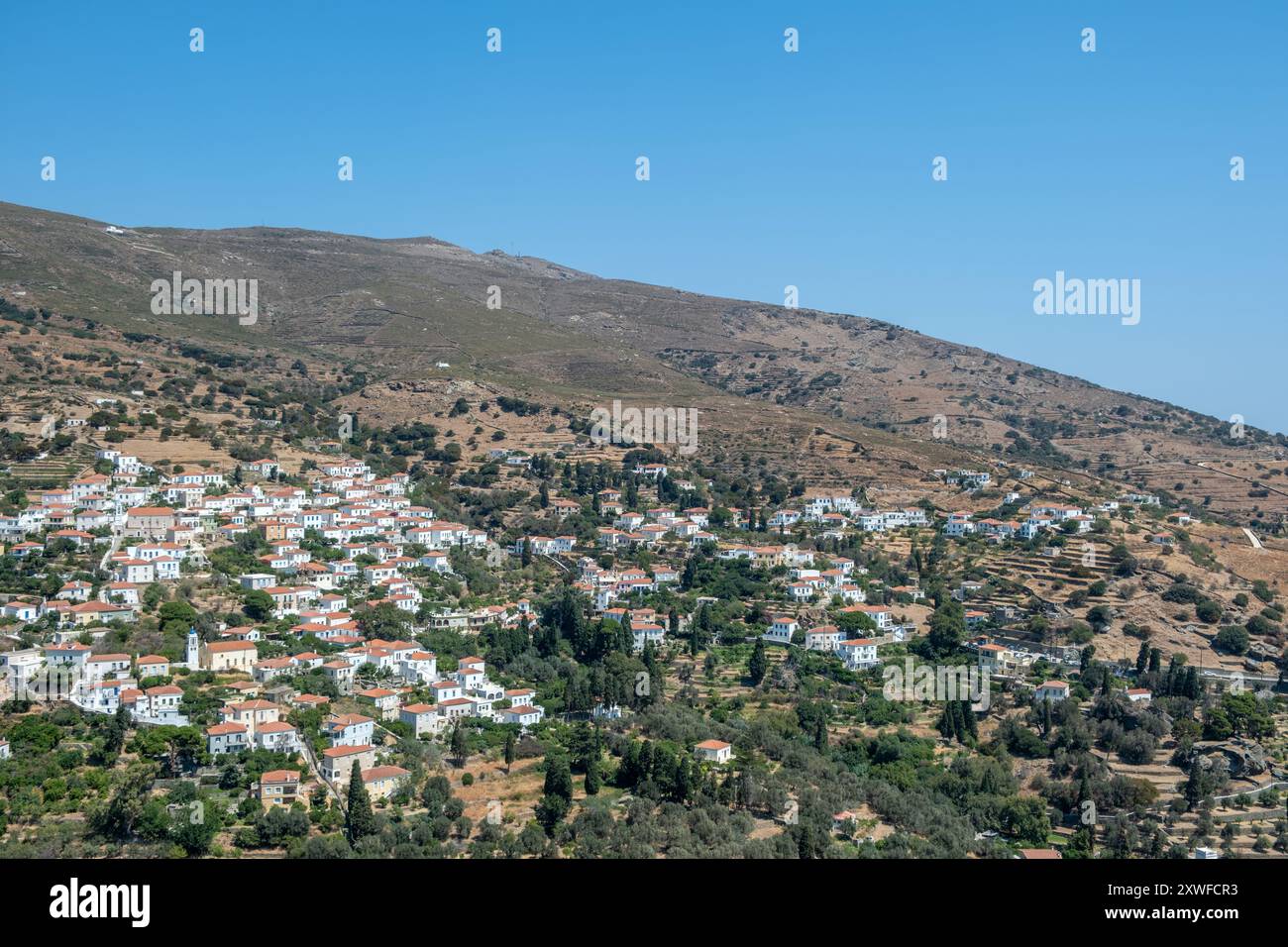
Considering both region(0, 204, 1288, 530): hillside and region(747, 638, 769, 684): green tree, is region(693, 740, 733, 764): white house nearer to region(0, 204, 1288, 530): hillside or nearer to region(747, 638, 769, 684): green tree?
region(747, 638, 769, 684): green tree

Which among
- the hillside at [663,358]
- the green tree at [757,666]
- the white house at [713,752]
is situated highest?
the hillside at [663,358]

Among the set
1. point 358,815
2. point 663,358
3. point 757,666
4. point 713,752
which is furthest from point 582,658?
point 663,358

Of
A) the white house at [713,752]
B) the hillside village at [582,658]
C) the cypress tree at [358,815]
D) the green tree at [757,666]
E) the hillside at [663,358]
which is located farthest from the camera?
the hillside at [663,358]

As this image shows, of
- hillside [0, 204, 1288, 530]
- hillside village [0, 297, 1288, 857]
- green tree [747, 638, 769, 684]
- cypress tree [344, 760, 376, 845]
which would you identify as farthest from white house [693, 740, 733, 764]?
hillside [0, 204, 1288, 530]

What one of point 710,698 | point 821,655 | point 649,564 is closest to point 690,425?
point 649,564

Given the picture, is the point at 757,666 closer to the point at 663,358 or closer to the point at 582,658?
the point at 582,658

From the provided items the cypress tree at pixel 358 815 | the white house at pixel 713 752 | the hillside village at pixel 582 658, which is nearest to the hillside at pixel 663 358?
the hillside village at pixel 582 658

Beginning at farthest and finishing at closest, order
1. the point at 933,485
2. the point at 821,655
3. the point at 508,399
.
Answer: the point at 508,399 < the point at 933,485 < the point at 821,655

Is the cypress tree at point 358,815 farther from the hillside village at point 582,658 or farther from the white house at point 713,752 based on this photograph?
the white house at point 713,752
